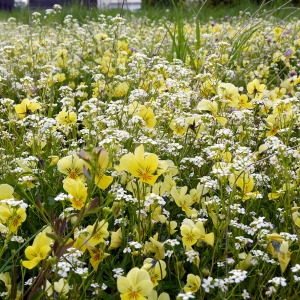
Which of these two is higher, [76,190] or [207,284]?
[76,190]

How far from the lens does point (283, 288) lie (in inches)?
57.8

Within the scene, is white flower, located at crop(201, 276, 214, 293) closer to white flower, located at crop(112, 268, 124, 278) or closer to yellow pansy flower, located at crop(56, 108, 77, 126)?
white flower, located at crop(112, 268, 124, 278)

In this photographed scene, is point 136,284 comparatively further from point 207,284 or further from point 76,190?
point 76,190

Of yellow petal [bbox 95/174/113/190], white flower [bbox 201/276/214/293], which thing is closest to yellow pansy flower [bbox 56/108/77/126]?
yellow petal [bbox 95/174/113/190]

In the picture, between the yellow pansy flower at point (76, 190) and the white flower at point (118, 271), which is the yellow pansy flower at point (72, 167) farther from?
the white flower at point (118, 271)

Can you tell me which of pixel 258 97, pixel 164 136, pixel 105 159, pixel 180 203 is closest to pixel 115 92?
pixel 164 136

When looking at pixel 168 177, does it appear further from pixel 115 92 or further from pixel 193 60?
pixel 193 60

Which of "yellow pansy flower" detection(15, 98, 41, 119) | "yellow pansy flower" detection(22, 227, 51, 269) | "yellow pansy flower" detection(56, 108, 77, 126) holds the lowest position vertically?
"yellow pansy flower" detection(22, 227, 51, 269)

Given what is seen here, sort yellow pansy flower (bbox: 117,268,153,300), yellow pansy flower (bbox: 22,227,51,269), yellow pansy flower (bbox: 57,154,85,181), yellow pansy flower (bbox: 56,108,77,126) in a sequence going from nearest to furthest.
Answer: yellow pansy flower (bbox: 117,268,153,300) < yellow pansy flower (bbox: 22,227,51,269) < yellow pansy flower (bbox: 57,154,85,181) < yellow pansy flower (bbox: 56,108,77,126)

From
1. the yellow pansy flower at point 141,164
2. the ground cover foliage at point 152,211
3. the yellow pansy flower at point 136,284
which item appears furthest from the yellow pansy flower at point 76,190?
the yellow pansy flower at point 136,284

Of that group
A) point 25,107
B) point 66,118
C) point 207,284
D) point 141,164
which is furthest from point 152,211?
point 25,107

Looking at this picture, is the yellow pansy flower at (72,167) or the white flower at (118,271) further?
the yellow pansy flower at (72,167)

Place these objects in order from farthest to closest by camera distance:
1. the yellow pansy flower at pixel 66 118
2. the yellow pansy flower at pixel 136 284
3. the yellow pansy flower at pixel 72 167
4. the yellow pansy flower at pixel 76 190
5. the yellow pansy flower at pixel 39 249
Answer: the yellow pansy flower at pixel 66 118 → the yellow pansy flower at pixel 72 167 → the yellow pansy flower at pixel 76 190 → the yellow pansy flower at pixel 39 249 → the yellow pansy flower at pixel 136 284

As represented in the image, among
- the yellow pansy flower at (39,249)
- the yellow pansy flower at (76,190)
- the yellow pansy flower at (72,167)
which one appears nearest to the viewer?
the yellow pansy flower at (39,249)
